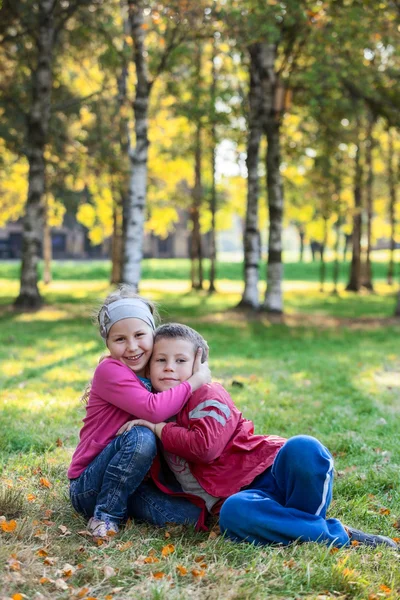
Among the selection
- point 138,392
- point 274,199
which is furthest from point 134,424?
point 274,199

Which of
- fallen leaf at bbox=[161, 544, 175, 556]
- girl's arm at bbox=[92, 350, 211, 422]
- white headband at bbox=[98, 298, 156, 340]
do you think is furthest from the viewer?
white headband at bbox=[98, 298, 156, 340]

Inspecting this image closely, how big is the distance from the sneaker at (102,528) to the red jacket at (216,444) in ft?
1.15

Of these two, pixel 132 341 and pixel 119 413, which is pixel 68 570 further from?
pixel 132 341

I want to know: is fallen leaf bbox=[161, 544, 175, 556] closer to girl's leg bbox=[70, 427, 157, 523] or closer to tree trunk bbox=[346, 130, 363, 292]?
girl's leg bbox=[70, 427, 157, 523]

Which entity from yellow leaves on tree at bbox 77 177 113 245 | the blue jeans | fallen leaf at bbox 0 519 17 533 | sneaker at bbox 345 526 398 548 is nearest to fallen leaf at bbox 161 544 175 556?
the blue jeans

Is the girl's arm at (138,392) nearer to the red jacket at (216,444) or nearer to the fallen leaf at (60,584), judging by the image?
the red jacket at (216,444)

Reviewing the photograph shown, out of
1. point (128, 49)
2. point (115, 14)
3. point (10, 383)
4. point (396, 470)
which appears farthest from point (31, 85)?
point (396, 470)

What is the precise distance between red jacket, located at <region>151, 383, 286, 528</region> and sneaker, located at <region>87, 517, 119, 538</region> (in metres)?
0.35

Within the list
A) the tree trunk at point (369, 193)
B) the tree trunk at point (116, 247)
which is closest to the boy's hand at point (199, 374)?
the tree trunk at point (369, 193)

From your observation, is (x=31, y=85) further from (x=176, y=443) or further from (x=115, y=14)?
(x=176, y=443)

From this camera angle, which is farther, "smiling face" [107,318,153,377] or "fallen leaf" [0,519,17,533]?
"smiling face" [107,318,153,377]

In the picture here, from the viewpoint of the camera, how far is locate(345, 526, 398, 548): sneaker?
3.81 m

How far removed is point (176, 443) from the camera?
12.7 feet

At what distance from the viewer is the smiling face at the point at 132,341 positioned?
13.6ft
